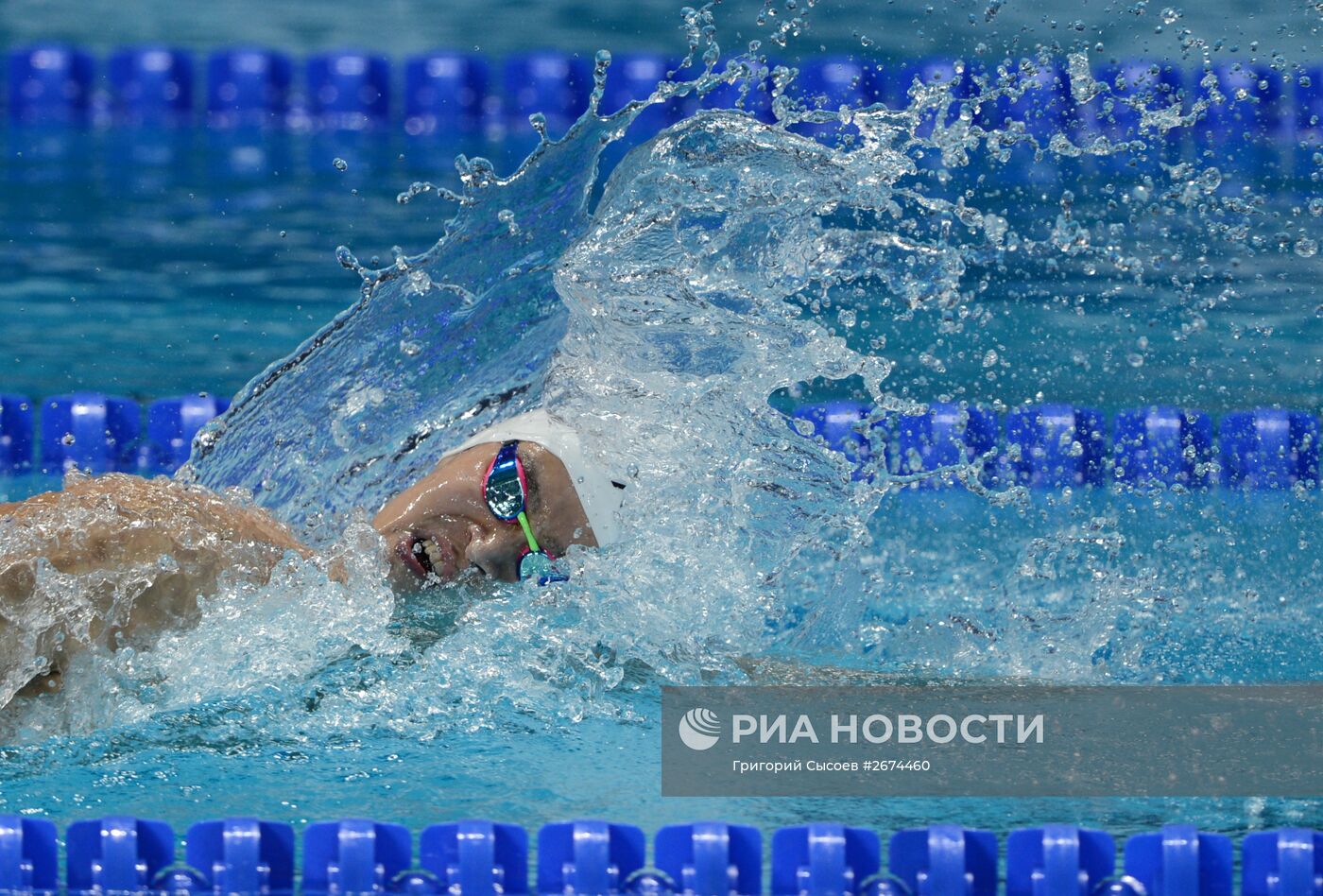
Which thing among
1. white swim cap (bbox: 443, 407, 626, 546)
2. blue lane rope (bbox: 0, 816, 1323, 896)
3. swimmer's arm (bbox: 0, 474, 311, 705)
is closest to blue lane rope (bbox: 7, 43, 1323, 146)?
white swim cap (bbox: 443, 407, 626, 546)

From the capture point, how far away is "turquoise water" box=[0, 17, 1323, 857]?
2.22 meters

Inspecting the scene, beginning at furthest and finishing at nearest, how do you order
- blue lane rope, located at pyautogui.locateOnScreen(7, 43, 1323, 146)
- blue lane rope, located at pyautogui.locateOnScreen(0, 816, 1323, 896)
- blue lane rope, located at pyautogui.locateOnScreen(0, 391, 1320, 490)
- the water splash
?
blue lane rope, located at pyautogui.locateOnScreen(7, 43, 1323, 146)
blue lane rope, located at pyautogui.locateOnScreen(0, 391, 1320, 490)
the water splash
blue lane rope, located at pyautogui.locateOnScreen(0, 816, 1323, 896)

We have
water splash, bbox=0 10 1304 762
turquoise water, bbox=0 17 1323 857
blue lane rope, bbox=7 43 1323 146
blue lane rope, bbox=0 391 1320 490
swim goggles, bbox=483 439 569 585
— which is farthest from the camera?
blue lane rope, bbox=7 43 1323 146

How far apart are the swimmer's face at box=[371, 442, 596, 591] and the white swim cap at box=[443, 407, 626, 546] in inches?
0.5

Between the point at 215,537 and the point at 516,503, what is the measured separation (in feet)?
1.68

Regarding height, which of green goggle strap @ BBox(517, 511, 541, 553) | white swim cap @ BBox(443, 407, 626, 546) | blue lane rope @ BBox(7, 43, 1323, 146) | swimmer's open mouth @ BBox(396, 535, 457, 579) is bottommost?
swimmer's open mouth @ BBox(396, 535, 457, 579)

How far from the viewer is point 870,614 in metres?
3.12

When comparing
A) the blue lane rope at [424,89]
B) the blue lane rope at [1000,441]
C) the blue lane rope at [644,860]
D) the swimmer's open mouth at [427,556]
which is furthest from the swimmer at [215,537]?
the blue lane rope at [424,89]

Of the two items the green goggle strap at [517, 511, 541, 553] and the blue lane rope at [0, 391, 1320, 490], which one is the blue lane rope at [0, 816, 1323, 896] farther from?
the blue lane rope at [0, 391, 1320, 490]

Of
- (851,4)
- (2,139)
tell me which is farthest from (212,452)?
(851,4)

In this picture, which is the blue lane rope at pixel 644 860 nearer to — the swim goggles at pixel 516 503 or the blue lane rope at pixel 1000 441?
the swim goggles at pixel 516 503

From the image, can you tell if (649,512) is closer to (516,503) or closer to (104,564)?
(516,503)

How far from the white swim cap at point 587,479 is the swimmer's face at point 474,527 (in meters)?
0.01

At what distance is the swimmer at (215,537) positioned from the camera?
2078mm
